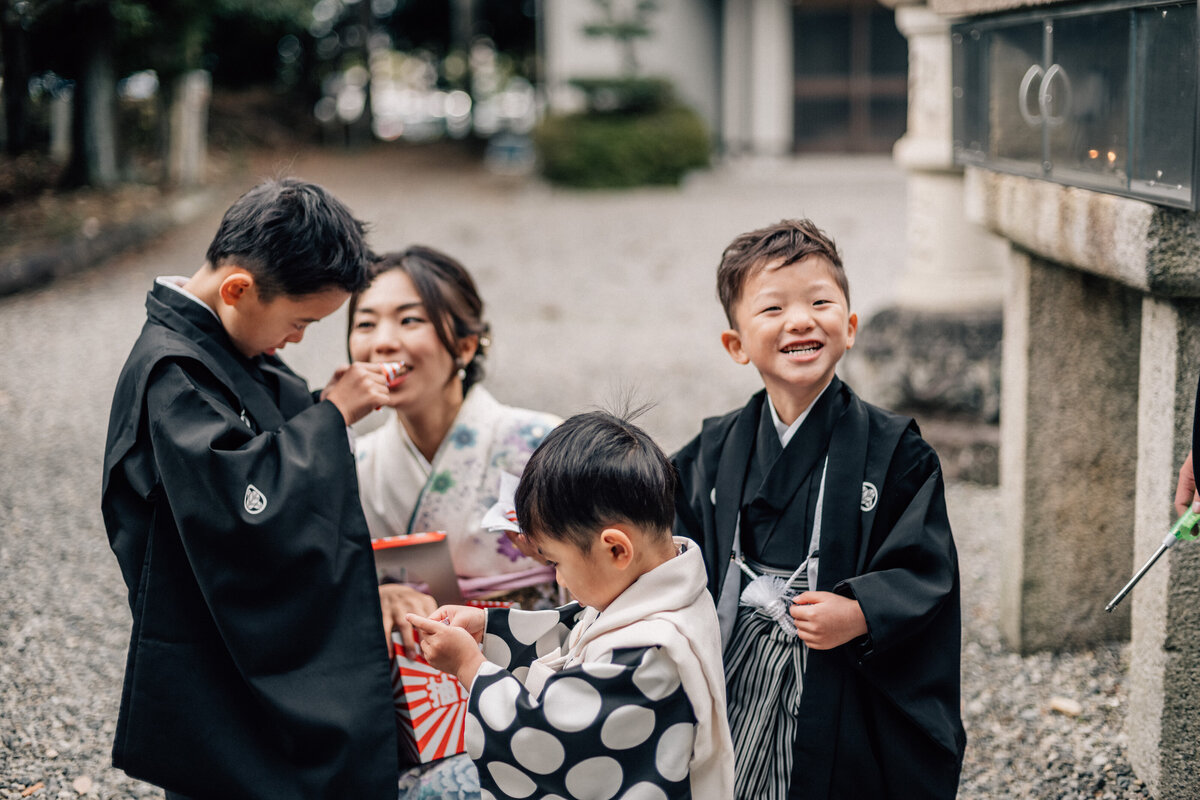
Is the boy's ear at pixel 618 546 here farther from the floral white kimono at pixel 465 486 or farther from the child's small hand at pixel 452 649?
the floral white kimono at pixel 465 486

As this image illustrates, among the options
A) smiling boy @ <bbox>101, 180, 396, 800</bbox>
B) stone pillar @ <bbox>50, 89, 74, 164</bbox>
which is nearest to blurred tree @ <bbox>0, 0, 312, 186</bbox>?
stone pillar @ <bbox>50, 89, 74, 164</bbox>

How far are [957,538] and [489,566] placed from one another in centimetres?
251

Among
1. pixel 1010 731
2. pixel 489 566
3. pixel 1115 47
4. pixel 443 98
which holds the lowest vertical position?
pixel 1010 731

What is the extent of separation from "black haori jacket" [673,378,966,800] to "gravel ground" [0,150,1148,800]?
0.51m

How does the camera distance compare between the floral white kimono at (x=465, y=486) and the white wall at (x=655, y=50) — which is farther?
the white wall at (x=655, y=50)

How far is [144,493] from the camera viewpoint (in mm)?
2113

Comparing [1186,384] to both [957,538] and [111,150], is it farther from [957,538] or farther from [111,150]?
[111,150]

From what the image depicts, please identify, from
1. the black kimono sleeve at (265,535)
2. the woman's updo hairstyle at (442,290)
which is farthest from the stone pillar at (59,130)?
the black kimono sleeve at (265,535)

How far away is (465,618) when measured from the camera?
207 centimetres

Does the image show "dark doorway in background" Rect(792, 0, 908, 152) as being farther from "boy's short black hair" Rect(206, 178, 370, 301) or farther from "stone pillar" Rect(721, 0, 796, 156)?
"boy's short black hair" Rect(206, 178, 370, 301)

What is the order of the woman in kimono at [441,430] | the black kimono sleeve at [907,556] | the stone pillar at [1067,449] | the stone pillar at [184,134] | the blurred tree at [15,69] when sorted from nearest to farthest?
1. the black kimono sleeve at [907,556]
2. the woman in kimono at [441,430]
3. the stone pillar at [1067,449]
4. the blurred tree at [15,69]
5. the stone pillar at [184,134]

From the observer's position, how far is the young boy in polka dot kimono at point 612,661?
1.81 meters

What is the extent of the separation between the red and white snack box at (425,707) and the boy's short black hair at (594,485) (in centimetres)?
69

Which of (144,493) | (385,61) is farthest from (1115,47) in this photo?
(385,61)
